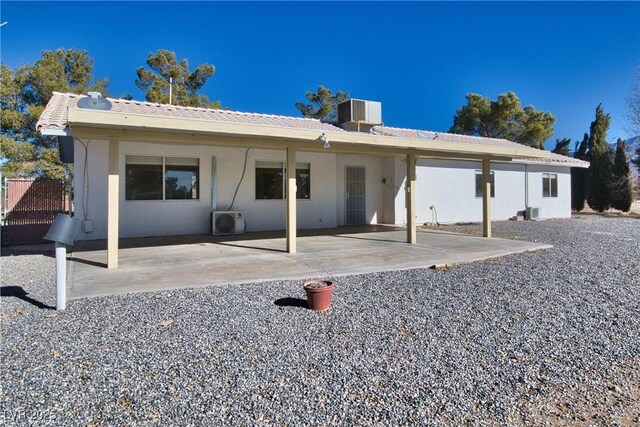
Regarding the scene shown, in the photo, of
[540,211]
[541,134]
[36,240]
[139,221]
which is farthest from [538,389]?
[541,134]

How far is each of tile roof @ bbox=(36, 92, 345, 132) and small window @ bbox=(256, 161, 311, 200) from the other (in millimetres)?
1306

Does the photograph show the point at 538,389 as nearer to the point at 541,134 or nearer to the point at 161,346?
the point at 161,346

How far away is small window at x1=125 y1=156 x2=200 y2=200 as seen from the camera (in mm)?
10312

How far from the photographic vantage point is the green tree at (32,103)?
17.1 meters

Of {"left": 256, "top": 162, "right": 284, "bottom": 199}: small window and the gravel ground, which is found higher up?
{"left": 256, "top": 162, "right": 284, "bottom": 199}: small window

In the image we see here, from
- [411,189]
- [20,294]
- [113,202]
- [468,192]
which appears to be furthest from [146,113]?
[468,192]

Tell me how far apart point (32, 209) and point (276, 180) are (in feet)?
22.0

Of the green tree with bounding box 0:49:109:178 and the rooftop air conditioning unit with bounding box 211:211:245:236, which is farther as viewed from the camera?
the green tree with bounding box 0:49:109:178

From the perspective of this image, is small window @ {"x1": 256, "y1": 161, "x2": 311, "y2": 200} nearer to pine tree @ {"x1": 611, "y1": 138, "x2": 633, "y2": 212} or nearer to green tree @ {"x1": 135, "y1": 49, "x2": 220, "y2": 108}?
green tree @ {"x1": 135, "y1": 49, "x2": 220, "y2": 108}

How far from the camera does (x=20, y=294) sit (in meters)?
4.93

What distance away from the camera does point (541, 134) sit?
2628 centimetres

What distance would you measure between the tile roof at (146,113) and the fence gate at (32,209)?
2.39 meters

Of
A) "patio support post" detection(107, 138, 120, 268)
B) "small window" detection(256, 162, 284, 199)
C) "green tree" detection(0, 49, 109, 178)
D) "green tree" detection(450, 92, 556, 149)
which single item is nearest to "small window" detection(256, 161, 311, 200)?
"small window" detection(256, 162, 284, 199)

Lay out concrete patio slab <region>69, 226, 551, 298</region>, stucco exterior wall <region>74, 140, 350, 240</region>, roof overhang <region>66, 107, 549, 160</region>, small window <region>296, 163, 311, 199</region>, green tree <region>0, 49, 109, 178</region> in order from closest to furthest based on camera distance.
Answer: concrete patio slab <region>69, 226, 551, 298</region>
roof overhang <region>66, 107, 549, 160</region>
stucco exterior wall <region>74, 140, 350, 240</region>
small window <region>296, 163, 311, 199</region>
green tree <region>0, 49, 109, 178</region>
